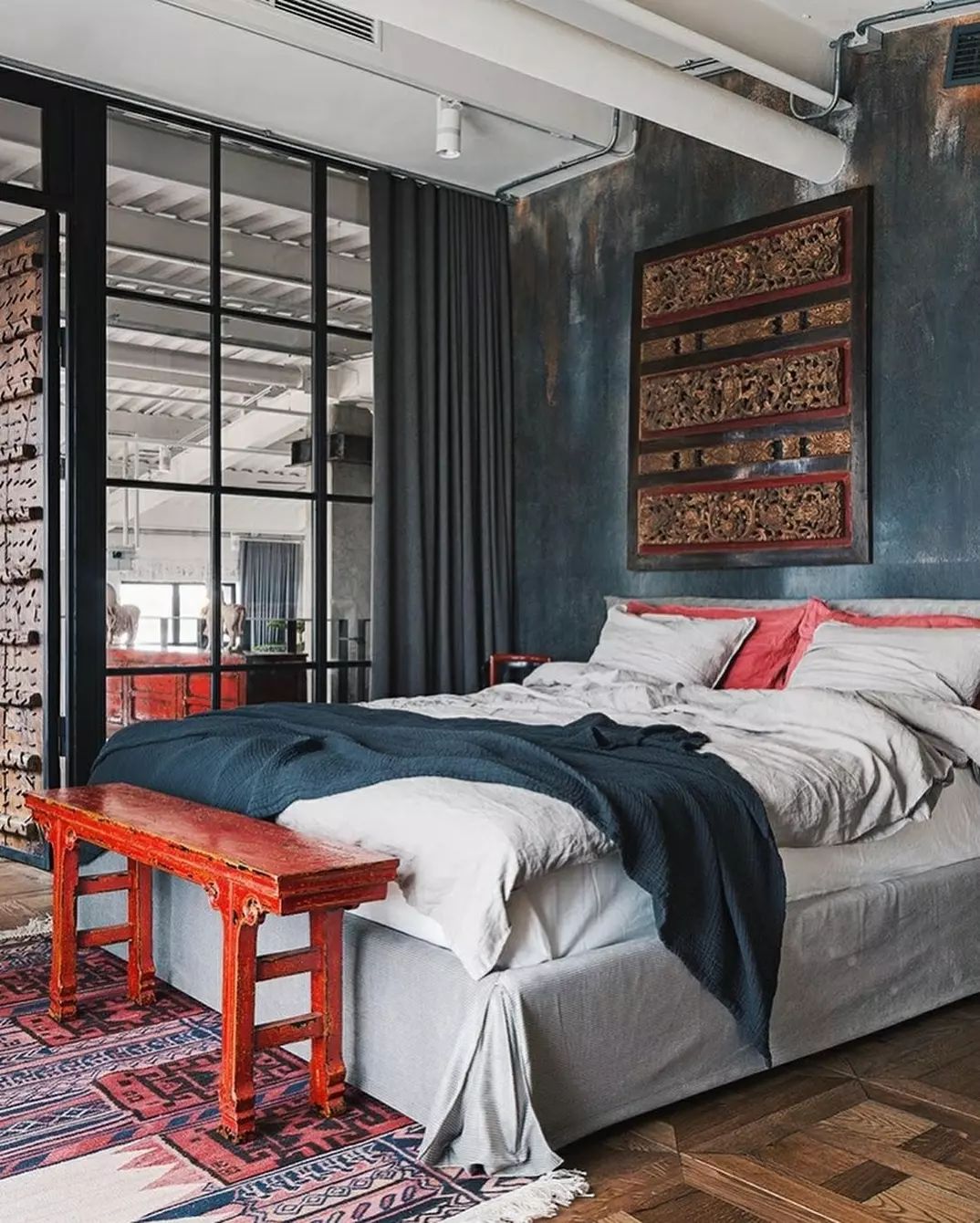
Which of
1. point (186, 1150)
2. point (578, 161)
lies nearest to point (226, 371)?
point (578, 161)

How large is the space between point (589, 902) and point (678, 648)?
217cm

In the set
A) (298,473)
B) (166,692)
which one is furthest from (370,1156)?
(298,473)

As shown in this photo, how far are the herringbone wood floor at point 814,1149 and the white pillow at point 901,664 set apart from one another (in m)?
1.03

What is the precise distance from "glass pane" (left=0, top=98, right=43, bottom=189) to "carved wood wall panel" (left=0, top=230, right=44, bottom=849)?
0.68ft

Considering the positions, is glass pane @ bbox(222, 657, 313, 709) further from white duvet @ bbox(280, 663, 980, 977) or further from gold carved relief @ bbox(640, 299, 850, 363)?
gold carved relief @ bbox(640, 299, 850, 363)

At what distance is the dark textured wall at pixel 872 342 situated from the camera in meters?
4.32

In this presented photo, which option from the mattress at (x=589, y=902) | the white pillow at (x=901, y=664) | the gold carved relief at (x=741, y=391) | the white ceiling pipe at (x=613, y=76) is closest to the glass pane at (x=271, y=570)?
the gold carved relief at (x=741, y=391)

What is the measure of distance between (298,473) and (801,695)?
2.86 m

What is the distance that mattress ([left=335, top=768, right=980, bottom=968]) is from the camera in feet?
7.82

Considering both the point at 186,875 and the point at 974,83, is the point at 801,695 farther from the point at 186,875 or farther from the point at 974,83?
the point at 974,83

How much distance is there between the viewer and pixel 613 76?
4059 millimetres

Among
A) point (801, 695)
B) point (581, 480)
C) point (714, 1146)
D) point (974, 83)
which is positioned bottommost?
point (714, 1146)

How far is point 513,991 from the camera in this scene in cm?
229

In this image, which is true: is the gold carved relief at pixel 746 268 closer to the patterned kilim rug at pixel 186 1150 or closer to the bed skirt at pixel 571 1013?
the bed skirt at pixel 571 1013
